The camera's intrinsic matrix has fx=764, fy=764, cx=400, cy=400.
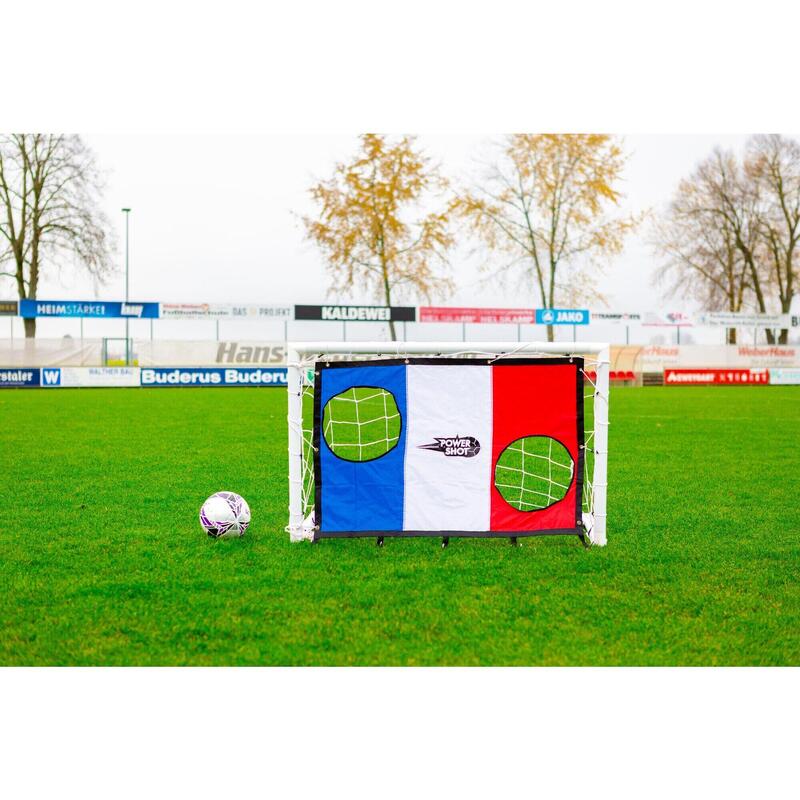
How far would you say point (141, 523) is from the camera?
21.4 feet

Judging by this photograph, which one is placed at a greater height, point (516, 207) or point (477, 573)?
point (516, 207)

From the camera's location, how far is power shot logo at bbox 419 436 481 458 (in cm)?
577

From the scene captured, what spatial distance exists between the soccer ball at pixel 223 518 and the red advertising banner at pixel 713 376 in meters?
31.7

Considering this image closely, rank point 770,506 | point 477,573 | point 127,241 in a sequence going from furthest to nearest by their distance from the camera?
1. point 127,241
2. point 770,506
3. point 477,573

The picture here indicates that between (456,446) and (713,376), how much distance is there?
106ft

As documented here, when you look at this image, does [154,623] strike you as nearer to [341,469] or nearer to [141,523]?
[341,469]

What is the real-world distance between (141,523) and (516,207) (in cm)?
3425

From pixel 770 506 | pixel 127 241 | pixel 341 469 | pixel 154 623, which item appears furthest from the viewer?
pixel 127 241

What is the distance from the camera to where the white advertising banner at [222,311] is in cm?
3309

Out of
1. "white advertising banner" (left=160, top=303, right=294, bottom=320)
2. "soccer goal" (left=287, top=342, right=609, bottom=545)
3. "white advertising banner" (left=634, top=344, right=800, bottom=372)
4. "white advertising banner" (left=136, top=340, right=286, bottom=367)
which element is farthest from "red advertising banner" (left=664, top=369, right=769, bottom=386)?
"soccer goal" (left=287, top=342, right=609, bottom=545)

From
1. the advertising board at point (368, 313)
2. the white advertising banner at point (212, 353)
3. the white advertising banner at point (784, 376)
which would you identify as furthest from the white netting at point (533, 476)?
the white advertising banner at point (784, 376)

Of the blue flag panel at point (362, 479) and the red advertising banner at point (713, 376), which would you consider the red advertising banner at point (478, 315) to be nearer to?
the red advertising banner at point (713, 376)

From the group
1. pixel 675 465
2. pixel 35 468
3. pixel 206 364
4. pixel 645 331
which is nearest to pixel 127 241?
pixel 206 364

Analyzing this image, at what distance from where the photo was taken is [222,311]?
A: 1310 inches
